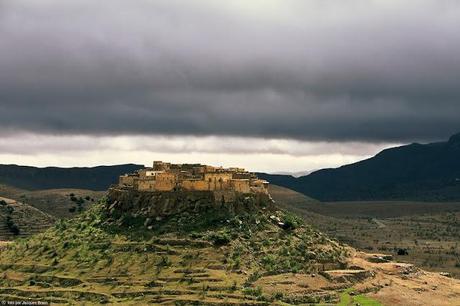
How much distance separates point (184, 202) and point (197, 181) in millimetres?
3048

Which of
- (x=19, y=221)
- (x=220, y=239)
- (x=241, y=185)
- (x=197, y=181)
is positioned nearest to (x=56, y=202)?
(x=19, y=221)

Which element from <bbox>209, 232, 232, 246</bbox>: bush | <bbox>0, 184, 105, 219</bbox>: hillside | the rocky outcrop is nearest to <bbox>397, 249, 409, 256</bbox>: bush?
the rocky outcrop

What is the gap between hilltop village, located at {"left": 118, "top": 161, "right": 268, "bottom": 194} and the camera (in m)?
84.6

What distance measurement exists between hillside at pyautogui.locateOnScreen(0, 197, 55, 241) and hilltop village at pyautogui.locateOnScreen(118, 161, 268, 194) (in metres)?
51.7

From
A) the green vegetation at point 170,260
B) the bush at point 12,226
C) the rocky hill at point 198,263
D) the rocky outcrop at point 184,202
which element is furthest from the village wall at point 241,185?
the bush at point 12,226

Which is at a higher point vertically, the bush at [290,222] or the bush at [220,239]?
the bush at [290,222]

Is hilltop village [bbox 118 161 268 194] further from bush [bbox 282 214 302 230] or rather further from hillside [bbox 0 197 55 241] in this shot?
hillside [bbox 0 197 55 241]

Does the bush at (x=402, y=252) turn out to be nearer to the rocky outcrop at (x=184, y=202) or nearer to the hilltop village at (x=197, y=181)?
the hilltop village at (x=197, y=181)

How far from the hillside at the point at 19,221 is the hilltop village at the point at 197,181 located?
51.7 m

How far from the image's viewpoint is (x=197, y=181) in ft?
276

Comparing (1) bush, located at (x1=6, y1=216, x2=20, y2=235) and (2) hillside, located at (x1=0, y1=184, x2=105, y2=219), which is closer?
(1) bush, located at (x1=6, y1=216, x2=20, y2=235)

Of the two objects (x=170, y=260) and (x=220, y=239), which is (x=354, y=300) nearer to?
(x=220, y=239)

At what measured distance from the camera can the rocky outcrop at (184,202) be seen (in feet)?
276

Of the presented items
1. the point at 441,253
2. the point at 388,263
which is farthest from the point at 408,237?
the point at 388,263
